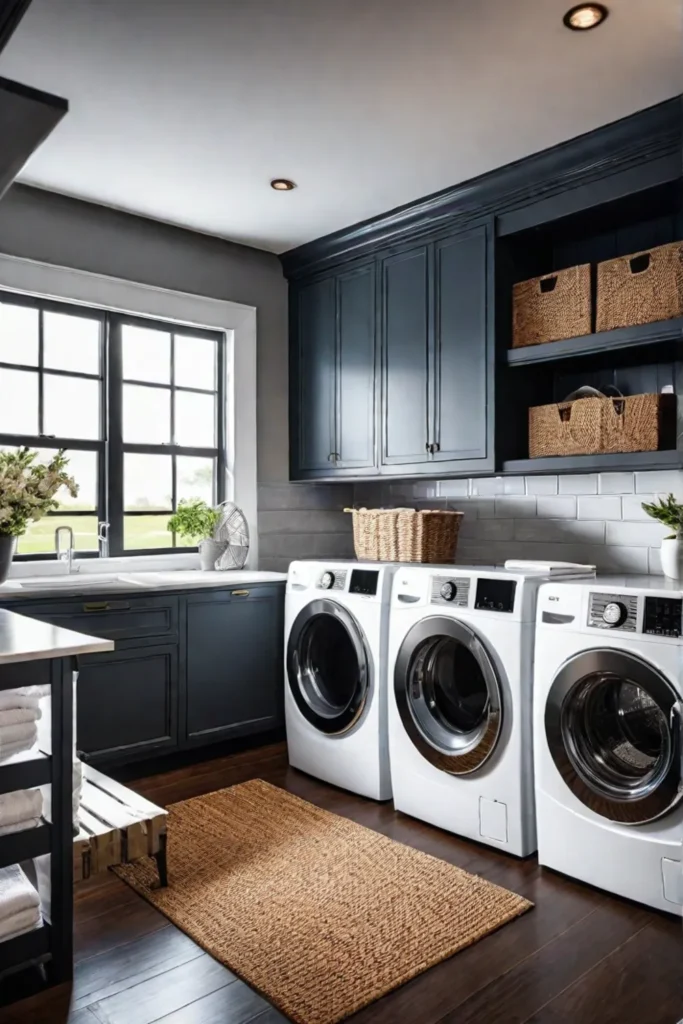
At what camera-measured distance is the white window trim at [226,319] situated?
11.9 feet

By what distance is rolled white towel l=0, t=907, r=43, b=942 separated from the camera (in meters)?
1.84

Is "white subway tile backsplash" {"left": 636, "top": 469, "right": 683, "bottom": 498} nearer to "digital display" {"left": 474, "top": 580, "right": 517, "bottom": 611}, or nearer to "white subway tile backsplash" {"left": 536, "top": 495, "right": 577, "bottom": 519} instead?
"white subway tile backsplash" {"left": 536, "top": 495, "right": 577, "bottom": 519}

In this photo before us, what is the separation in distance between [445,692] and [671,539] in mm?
1033

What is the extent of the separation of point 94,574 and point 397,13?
267 cm

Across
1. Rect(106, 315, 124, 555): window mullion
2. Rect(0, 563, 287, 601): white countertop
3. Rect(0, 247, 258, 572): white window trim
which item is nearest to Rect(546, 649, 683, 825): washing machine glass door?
Rect(0, 563, 287, 601): white countertop

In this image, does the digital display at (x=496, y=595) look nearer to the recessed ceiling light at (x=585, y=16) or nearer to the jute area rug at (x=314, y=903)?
the jute area rug at (x=314, y=903)

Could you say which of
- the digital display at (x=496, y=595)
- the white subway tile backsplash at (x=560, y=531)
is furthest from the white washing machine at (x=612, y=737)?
the white subway tile backsplash at (x=560, y=531)

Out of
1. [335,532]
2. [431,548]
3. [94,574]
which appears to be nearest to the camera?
[431,548]

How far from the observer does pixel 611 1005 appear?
185cm

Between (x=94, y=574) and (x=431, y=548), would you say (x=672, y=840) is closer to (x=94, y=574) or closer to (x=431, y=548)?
(x=431, y=548)

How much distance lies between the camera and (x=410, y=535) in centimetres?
350

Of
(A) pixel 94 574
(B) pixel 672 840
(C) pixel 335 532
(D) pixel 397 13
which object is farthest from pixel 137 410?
(B) pixel 672 840

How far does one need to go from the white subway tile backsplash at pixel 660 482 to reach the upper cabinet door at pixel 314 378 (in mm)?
1611

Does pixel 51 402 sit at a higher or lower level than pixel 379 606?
higher
